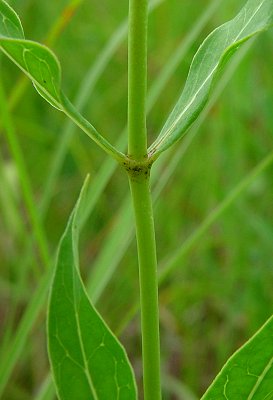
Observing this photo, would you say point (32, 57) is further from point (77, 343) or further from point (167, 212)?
point (167, 212)

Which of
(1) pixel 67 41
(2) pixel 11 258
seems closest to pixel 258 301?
(2) pixel 11 258

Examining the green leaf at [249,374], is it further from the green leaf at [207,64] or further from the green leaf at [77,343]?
the green leaf at [207,64]

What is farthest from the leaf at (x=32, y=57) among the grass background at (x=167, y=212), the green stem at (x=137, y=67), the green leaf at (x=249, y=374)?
the grass background at (x=167, y=212)

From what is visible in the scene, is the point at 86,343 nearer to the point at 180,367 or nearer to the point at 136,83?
the point at 136,83

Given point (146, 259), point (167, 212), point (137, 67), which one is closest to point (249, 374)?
point (146, 259)

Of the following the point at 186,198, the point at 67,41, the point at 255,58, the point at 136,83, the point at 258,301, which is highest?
the point at 67,41

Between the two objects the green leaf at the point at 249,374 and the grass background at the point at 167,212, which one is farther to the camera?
the grass background at the point at 167,212

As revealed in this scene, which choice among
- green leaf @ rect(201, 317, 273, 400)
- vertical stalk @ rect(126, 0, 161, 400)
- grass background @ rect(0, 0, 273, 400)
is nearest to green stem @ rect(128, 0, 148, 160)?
vertical stalk @ rect(126, 0, 161, 400)
